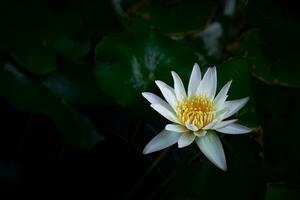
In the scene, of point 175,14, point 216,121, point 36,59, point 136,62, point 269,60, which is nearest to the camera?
point 216,121

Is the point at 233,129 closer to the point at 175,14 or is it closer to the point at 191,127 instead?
the point at 191,127

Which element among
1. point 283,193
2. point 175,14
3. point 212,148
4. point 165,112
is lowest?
point 283,193

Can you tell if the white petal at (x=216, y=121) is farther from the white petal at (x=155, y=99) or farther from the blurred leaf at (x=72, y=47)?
the blurred leaf at (x=72, y=47)

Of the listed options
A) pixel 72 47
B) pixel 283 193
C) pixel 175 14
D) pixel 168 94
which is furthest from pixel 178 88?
pixel 175 14

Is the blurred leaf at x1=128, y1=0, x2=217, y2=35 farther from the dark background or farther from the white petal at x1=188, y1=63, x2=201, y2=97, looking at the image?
the white petal at x1=188, y1=63, x2=201, y2=97

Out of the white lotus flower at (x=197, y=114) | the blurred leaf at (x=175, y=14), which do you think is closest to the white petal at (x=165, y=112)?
the white lotus flower at (x=197, y=114)

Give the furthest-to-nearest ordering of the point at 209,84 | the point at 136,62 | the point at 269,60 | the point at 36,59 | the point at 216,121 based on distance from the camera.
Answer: the point at 269,60 < the point at 36,59 < the point at 136,62 < the point at 209,84 < the point at 216,121

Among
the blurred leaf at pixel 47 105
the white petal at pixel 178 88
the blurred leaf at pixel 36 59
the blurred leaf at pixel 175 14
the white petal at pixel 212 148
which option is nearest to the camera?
the white petal at pixel 212 148
